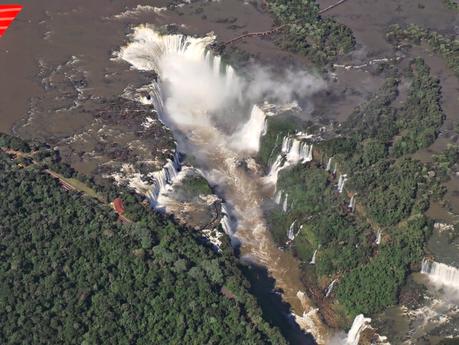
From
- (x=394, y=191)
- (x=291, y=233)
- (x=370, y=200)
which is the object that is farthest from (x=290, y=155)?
(x=394, y=191)

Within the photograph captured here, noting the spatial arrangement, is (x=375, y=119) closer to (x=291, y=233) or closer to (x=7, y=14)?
(x=291, y=233)

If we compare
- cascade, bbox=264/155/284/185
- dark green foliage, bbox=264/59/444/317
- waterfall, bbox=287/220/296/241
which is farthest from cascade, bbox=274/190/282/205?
waterfall, bbox=287/220/296/241

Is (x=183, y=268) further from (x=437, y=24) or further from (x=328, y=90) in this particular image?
(x=437, y=24)

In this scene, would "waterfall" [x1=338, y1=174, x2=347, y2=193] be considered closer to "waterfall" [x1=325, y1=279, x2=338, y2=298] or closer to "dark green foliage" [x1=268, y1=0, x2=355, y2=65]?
"waterfall" [x1=325, y1=279, x2=338, y2=298]

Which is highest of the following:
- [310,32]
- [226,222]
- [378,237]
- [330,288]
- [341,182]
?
[310,32]

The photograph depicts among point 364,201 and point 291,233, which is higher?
point 364,201

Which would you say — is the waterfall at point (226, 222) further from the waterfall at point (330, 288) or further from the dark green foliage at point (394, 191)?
the dark green foliage at point (394, 191)

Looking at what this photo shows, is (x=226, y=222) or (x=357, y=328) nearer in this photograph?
(x=357, y=328)
